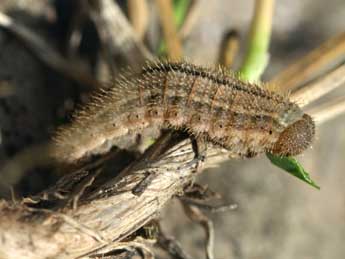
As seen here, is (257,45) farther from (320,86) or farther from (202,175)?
(202,175)

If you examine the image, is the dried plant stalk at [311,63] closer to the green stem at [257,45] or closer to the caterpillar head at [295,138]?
the green stem at [257,45]

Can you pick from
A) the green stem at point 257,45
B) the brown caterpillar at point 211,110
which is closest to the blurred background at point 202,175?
the green stem at point 257,45

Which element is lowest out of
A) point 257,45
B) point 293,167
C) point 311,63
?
point 293,167

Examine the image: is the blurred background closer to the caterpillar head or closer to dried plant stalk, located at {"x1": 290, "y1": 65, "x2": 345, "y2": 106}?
dried plant stalk, located at {"x1": 290, "y1": 65, "x2": 345, "y2": 106}

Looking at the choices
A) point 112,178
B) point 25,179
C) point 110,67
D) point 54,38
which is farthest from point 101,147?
point 54,38

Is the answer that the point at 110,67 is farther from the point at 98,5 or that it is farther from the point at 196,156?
the point at 196,156

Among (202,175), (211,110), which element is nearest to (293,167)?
(211,110)
